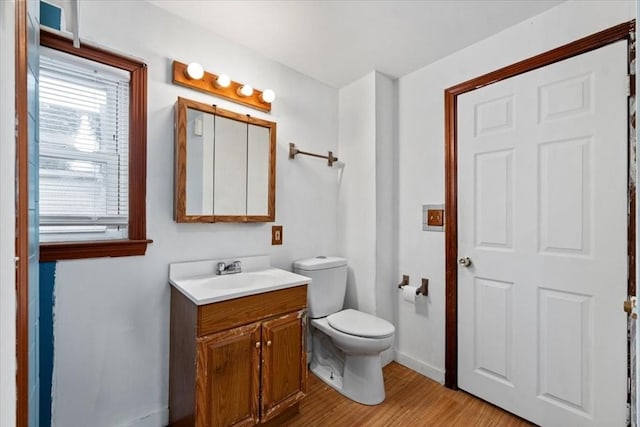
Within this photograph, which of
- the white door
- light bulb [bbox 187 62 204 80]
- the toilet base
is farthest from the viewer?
the toilet base

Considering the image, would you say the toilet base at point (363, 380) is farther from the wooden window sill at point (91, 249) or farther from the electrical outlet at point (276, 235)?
the wooden window sill at point (91, 249)

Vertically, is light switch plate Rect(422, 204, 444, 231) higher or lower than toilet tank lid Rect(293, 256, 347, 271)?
higher

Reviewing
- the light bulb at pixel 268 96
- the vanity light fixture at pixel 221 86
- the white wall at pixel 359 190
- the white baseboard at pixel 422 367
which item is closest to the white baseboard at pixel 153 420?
the white wall at pixel 359 190

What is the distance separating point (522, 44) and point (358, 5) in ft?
3.11

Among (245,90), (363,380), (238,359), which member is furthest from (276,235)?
(363,380)

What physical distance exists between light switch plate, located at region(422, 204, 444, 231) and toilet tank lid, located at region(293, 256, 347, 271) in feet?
2.11

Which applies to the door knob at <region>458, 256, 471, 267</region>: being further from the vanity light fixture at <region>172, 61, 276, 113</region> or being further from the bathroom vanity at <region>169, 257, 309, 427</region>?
the vanity light fixture at <region>172, 61, 276, 113</region>

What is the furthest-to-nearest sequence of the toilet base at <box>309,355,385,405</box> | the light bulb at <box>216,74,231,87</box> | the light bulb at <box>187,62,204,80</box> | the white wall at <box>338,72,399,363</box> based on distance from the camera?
the white wall at <box>338,72,399,363</box> → the toilet base at <box>309,355,385,405</box> → the light bulb at <box>216,74,231,87</box> → the light bulb at <box>187,62,204,80</box>

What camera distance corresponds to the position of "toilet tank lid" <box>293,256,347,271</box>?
2055 mm

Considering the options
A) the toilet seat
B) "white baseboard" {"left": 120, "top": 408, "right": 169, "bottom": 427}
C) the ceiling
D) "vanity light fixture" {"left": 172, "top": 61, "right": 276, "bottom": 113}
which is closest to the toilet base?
the toilet seat

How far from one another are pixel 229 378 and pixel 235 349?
131 mm

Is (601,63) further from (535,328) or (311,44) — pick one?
(311,44)

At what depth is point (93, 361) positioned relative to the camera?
1402 mm

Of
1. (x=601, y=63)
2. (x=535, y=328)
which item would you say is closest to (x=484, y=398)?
(x=535, y=328)
